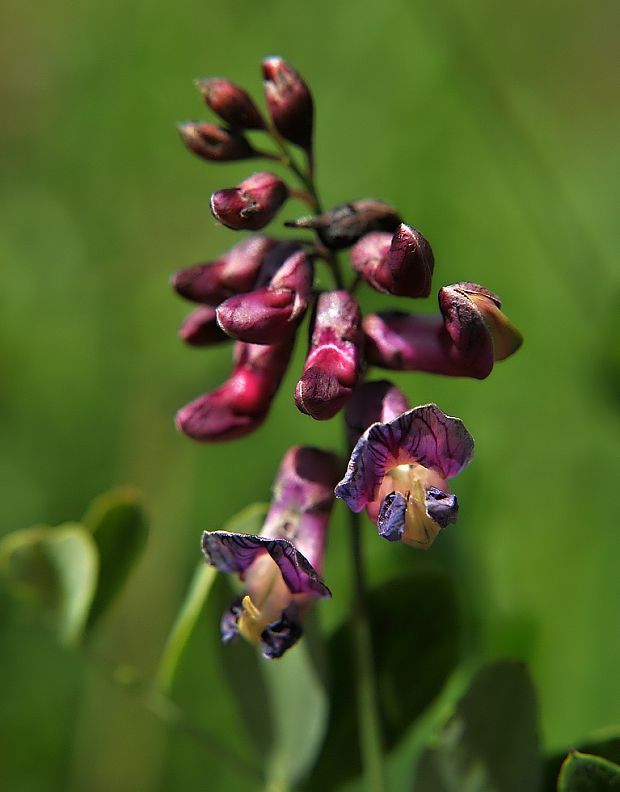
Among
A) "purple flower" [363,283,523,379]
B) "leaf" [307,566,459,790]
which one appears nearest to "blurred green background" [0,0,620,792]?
"leaf" [307,566,459,790]

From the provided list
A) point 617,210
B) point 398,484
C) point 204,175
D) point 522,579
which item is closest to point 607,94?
point 617,210

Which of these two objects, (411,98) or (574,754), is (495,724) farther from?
(411,98)

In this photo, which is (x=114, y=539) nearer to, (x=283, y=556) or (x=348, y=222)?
(x=283, y=556)

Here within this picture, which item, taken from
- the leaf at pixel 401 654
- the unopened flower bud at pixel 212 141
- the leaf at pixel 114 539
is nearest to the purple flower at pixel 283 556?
the leaf at pixel 401 654

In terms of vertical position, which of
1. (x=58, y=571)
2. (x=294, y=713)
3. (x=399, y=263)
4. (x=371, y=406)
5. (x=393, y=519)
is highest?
(x=399, y=263)

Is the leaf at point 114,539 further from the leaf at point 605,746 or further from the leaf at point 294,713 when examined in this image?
the leaf at point 605,746

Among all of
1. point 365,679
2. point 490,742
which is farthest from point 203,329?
point 490,742
